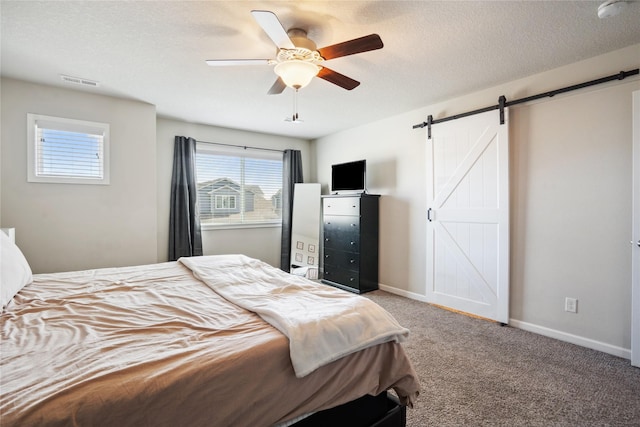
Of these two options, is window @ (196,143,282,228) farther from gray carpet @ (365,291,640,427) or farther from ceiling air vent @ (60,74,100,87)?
gray carpet @ (365,291,640,427)

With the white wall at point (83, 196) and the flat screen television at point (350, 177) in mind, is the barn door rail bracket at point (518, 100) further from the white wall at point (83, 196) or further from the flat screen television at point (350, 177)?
the white wall at point (83, 196)

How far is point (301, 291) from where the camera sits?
5.83ft

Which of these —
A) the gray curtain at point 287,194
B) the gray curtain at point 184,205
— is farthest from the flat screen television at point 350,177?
the gray curtain at point 184,205

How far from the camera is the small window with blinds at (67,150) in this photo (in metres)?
2.98

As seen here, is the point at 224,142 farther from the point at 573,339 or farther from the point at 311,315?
the point at 573,339

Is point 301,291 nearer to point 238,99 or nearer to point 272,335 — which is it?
point 272,335

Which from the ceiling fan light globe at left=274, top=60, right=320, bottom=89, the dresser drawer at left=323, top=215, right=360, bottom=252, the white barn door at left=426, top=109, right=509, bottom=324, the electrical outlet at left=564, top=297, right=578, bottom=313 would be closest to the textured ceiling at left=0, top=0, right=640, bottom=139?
the ceiling fan light globe at left=274, top=60, right=320, bottom=89

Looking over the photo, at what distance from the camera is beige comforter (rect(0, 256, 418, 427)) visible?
0.85m

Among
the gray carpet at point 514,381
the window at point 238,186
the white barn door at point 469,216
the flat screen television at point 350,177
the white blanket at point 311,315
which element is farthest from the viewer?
the window at point 238,186

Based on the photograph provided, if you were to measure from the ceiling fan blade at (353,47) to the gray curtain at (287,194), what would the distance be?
11.3ft

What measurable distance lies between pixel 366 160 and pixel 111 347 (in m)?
3.88

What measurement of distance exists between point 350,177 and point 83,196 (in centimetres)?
336

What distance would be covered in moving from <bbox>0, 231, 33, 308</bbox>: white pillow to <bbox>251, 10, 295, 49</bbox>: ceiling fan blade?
199 cm

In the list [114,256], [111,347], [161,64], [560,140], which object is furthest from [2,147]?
[560,140]
